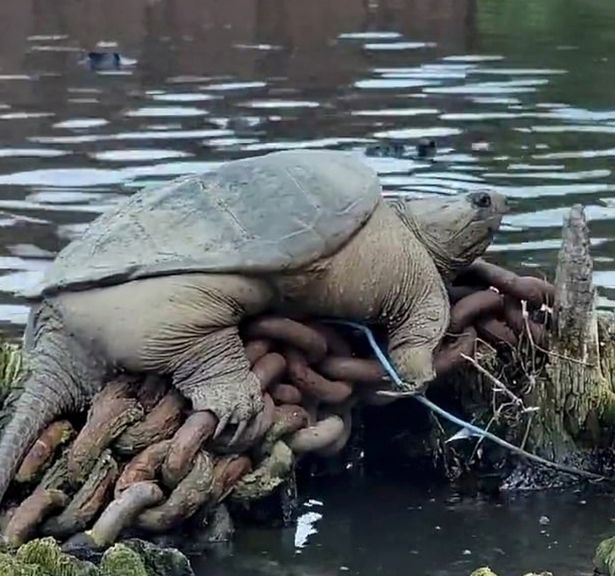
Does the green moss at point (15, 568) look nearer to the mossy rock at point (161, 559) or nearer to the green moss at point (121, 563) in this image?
the green moss at point (121, 563)

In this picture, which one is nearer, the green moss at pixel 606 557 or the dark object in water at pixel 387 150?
the green moss at pixel 606 557

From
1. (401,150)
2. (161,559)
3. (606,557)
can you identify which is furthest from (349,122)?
(161,559)

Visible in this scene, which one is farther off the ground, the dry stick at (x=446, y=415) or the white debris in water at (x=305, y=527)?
the dry stick at (x=446, y=415)

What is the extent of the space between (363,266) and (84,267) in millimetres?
1241

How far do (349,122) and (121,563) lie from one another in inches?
528

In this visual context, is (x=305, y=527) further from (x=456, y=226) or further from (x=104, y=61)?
(x=104, y=61)

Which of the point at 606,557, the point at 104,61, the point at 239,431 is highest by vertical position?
the point at 239,431

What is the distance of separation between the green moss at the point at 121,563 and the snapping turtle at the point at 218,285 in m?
1.09

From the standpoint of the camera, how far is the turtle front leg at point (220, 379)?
7.50 metres

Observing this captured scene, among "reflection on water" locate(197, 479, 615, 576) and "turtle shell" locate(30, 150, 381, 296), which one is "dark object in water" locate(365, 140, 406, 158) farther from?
"reflection on water" locate(197, 479, 615, 576)

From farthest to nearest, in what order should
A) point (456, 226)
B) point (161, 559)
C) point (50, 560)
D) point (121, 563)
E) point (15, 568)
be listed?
point (456, 226) → point (161, 559) → point (121, 563) → point (50, 560) → point (15, 568)

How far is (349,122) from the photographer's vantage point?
19328mm

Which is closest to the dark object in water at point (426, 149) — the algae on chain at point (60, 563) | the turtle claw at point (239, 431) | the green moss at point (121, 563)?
the turtle claw at point (239, 431)

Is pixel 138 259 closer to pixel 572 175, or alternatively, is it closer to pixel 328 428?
pixel 328 428
